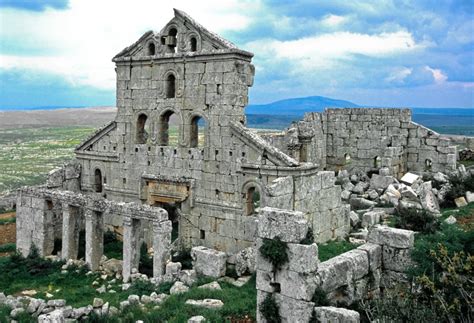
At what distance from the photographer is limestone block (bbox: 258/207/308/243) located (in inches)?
382

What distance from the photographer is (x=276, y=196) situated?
15.1 metres

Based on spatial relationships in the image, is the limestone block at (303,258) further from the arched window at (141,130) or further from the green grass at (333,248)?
the arched window at (141,130)

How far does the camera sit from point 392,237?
475 inches

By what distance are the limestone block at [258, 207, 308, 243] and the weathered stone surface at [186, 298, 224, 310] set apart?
8.23 feet

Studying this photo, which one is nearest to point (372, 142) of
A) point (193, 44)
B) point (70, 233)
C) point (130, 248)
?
point (193, 44)

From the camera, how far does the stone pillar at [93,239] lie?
17.7 meters

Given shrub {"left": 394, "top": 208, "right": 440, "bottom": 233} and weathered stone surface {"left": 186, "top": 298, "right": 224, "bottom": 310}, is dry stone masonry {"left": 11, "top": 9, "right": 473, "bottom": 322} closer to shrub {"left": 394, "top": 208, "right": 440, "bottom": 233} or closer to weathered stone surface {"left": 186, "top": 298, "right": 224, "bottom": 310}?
weathered stone surface {"left": 186, "top": 298, "right": 224, "bottom": 310}

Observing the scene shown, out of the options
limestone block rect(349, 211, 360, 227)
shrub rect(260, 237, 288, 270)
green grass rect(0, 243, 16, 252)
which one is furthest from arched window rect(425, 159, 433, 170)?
green grass rect(0, 243, 16, 252)

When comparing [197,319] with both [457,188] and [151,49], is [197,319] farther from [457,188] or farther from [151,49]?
[457,188]

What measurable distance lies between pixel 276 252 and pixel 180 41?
11091mm

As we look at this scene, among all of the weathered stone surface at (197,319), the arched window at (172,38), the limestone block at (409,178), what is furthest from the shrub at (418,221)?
the arched window at (172,38)

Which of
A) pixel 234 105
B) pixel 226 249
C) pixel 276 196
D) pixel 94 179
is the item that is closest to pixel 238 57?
pixel 234 105

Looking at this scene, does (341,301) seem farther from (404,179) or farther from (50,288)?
(404,179)

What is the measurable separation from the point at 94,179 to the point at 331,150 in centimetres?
1211
